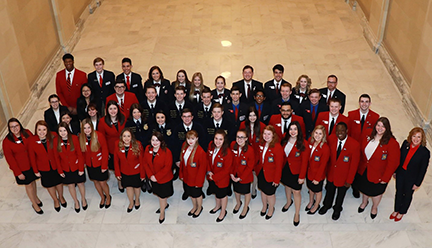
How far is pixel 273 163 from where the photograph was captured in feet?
23.6

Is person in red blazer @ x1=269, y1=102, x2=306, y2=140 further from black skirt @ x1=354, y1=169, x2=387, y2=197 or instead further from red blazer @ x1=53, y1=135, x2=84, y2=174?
red blazer @ x1=53, y1=135, x2=84, y2=174

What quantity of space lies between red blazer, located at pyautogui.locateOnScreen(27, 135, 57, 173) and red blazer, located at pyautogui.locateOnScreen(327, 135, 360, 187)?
4422 millimetres

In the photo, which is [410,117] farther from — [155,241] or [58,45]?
[58,45]

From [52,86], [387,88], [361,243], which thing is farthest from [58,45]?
[361,243]

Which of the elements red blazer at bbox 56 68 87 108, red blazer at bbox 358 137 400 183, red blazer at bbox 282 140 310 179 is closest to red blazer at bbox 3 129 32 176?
red blazer at bbox 56 68 87 108

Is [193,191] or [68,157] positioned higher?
[68,157]

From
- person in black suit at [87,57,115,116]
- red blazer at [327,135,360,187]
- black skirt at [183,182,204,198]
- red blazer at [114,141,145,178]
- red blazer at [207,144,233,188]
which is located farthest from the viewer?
person in black suit at [87,57,115,116]

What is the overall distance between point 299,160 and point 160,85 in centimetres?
328

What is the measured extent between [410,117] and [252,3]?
897 centimetres

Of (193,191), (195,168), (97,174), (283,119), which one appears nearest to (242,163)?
(195,168)

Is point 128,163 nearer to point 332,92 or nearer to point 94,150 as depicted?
point 94,150

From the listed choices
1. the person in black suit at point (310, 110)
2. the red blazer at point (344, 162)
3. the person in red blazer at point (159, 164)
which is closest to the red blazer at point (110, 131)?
the person in red blazer at point (159, 164)

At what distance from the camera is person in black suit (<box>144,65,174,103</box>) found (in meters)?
9.01

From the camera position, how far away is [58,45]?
13.8 metres
